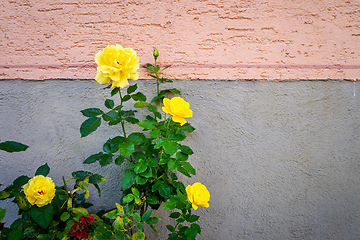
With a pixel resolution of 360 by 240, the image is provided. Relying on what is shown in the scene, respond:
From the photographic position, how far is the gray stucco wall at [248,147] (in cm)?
170

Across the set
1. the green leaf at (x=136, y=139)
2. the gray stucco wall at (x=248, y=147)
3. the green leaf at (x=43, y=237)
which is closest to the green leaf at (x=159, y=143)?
the green leaf at (x=136, y=139)

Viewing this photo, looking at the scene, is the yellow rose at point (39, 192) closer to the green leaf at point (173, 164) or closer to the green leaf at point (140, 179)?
the green leaf at point (140, 179)

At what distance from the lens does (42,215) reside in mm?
1227

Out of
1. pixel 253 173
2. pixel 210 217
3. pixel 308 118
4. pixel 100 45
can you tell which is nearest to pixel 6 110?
pixel 100 45

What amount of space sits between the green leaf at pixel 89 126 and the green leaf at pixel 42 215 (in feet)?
1.49

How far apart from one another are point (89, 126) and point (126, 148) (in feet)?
0.77

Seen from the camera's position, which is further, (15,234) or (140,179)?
(140,179)

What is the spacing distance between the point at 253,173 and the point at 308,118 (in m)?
0.60

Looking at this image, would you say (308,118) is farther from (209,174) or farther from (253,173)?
(209,174)

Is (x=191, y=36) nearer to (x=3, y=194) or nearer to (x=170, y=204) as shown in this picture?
(x=170, y=204)

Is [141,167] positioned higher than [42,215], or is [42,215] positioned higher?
[141,167]

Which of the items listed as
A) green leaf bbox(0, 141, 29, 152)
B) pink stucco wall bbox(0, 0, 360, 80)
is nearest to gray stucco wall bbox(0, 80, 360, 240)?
pink stucco wall bbox(0, 0, 360, 80)

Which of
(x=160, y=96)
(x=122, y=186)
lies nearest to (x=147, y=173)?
(x=122, y=186)

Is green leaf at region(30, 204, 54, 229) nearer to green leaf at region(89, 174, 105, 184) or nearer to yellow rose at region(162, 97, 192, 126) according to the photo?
green leaf at region(89, 174, 105, 184)
